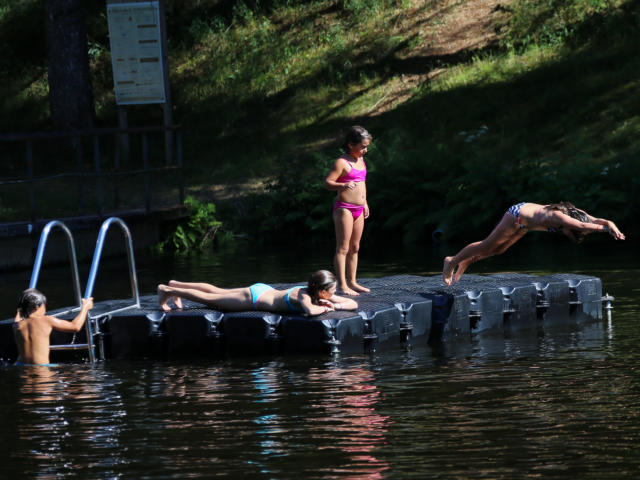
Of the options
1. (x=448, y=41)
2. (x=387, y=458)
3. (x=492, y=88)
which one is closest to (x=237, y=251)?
(x=492, y=88)

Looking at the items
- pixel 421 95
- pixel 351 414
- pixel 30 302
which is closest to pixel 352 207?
pixel 30 302

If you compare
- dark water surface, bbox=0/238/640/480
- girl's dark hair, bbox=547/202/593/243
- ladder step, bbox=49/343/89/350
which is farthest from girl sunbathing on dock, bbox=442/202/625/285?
ladder step, bbox=49/343/89/350

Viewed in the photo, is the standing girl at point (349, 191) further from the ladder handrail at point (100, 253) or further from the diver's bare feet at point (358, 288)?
the ladder handrail at point (100, 253)

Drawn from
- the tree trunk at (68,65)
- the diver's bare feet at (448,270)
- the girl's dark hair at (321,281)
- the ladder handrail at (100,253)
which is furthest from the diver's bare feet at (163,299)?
the tree trunk at (68,65)

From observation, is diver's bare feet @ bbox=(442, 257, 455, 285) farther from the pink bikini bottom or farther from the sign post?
the sign post

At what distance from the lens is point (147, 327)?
38.9 ft

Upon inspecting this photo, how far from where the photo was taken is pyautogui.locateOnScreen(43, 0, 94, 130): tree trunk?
28.1 metres

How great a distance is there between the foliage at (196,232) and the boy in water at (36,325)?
11755 mm

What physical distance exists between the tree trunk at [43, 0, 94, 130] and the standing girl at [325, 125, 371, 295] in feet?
56.6

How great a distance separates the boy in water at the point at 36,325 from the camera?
37.4 ft

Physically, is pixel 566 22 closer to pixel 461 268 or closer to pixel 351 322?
pixel 461 268

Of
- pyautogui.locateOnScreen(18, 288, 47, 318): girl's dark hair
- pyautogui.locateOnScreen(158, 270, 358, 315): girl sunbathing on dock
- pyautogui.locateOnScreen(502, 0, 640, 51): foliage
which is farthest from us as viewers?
pyautogui.locateOnScreen(502, 0, 640, 51): foliage

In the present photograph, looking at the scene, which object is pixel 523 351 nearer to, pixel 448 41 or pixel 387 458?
pixel 387 458

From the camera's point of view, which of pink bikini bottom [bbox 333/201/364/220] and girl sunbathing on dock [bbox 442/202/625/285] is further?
pink bikini bottom [bbox 333/201/364/220]
